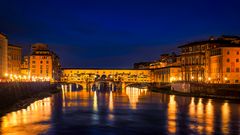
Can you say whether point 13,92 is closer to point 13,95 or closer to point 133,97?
point 13,95

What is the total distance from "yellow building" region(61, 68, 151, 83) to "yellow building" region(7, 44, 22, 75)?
3193 cm

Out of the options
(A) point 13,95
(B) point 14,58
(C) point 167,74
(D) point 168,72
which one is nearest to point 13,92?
(A) point 13,95

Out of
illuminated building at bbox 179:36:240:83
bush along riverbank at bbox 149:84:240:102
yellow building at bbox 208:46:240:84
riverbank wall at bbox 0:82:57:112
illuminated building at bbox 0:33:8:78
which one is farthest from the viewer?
illuminated building at bbox 179:36:240:83

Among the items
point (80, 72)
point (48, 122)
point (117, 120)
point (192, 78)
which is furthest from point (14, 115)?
point (80, 72)

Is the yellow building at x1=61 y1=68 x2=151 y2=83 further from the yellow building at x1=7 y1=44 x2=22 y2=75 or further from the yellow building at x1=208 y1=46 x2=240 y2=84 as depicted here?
the yellow building at x1=208 y1=46 x2=240 y2=84

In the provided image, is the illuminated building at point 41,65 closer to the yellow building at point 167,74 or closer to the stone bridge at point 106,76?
the stone bridge at point 106,76

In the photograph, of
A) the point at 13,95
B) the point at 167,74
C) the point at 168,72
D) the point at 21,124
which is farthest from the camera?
the point at 167,74

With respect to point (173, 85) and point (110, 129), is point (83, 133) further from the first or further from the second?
point (173, 85)

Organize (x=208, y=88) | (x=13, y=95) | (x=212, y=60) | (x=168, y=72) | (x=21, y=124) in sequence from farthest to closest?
(x=168, y=72), (x=212, y=60), (x=208, y=88), (x=13, y=95), (x=21, y=124)

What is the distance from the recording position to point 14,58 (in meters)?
150

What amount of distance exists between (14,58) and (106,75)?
54704mm

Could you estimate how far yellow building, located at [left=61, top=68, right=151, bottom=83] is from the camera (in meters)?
185

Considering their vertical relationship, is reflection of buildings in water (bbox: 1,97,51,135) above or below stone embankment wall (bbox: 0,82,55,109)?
below

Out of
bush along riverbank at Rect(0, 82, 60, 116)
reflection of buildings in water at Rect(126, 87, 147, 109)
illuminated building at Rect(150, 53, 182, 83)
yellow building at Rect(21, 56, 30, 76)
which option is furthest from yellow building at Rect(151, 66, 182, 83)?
bush along riverbank at Rect(0, 82, 60, 116)
